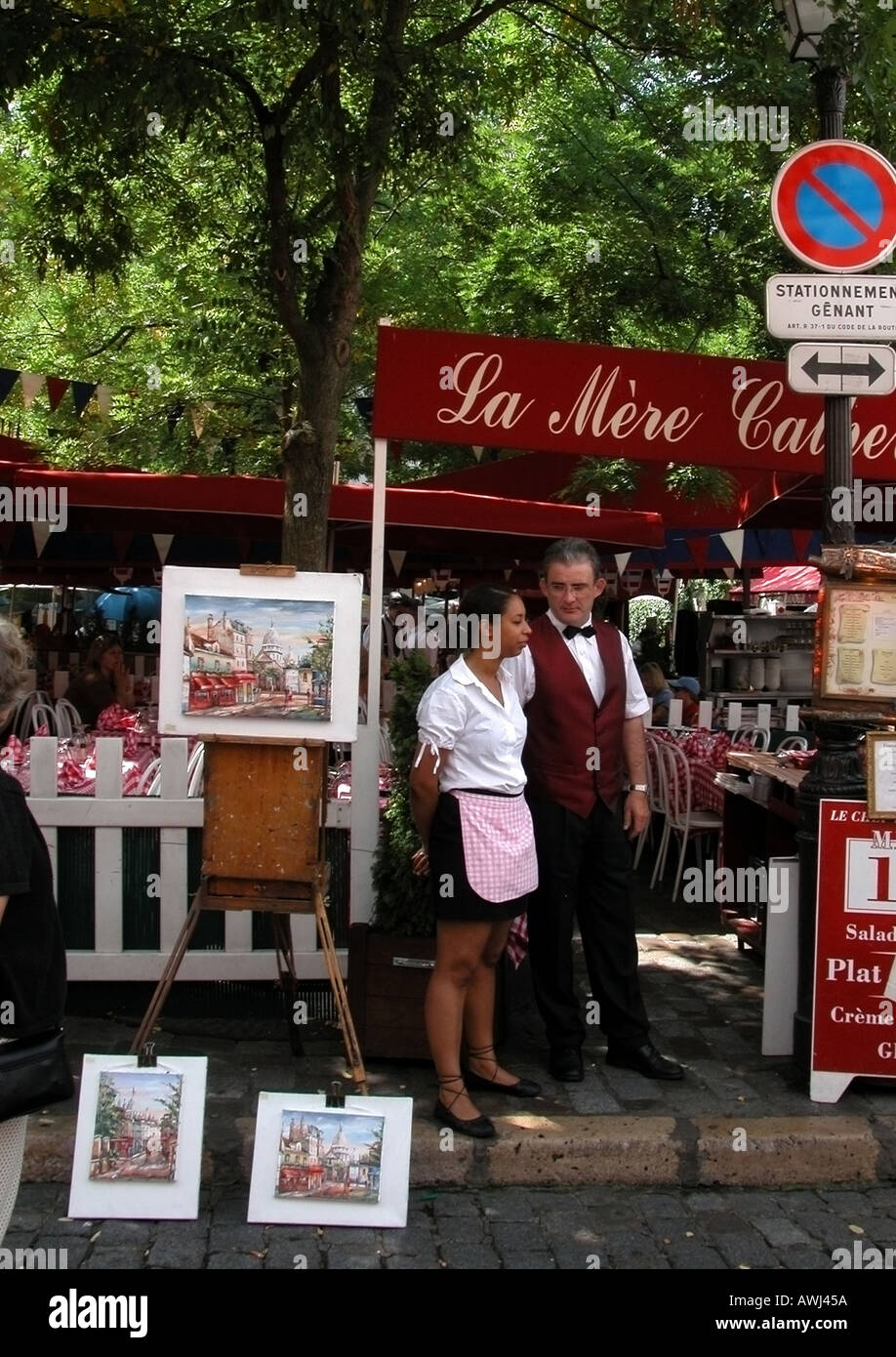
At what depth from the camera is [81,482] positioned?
8.37 meters

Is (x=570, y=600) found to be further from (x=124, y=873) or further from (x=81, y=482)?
(x=81, y=482)

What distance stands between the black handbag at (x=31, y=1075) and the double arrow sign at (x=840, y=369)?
11.6ft

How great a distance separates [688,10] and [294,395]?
7.42m

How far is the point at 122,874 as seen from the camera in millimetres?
5465

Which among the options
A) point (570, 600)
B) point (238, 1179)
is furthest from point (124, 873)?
point (570, 600)

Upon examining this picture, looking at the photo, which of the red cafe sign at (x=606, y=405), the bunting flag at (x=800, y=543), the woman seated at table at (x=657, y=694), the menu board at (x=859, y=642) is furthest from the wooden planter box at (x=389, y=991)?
the bunting flag at (x=800, y=543)

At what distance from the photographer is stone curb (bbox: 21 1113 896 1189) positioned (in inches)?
172

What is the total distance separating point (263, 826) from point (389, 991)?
0.99 metres

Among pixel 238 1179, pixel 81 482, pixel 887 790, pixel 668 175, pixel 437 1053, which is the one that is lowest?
pixel 238 1179

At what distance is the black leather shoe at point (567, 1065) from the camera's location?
16.3ft

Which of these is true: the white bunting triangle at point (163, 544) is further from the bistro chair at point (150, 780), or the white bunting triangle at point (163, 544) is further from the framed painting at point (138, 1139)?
the framed painting at point (138, 1139)

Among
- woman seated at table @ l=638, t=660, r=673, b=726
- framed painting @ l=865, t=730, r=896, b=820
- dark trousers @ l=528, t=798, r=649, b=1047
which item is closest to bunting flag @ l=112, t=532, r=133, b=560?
woman seated at table @ l=638, t=660, r=673, b=726

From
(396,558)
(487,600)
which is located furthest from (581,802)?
(396,558)

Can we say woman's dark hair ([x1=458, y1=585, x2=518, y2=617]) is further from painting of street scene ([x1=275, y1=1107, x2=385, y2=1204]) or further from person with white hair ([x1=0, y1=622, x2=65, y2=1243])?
person with white hair ([x1=0, y1=622, x2=65, y2=1243])
